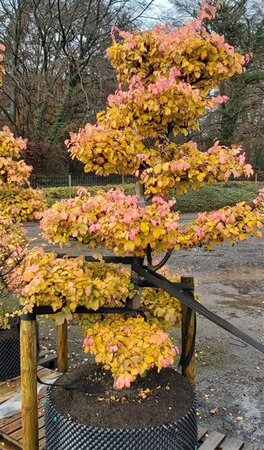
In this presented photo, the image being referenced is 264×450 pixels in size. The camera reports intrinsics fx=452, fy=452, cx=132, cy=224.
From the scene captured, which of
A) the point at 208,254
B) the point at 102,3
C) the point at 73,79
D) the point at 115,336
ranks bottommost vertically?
the point at 208,254

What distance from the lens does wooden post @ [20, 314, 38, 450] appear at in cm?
223

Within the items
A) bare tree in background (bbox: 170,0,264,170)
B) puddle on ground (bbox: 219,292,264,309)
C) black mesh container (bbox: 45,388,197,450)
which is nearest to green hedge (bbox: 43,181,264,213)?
bare tree in background (bbox: 170,0,264,170)

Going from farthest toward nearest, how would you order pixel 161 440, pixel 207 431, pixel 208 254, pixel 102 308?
pixel 208 254
pixel 207 431
pixel 102 308
pixel 161 440

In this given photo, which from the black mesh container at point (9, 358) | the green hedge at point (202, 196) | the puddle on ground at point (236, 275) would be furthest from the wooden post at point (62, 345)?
the green hedge at point (202, 196)

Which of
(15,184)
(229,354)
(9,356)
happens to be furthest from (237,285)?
(15,184)

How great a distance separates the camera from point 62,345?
3314 mm

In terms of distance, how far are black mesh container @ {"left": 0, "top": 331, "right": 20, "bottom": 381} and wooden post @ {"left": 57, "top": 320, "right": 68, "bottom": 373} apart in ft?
1.07

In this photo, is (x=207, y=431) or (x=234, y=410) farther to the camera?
(x=234, y=410)

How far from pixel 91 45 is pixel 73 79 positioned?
1460 millimetres

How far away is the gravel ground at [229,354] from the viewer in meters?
3.14

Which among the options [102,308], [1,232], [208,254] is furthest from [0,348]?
[208,254]

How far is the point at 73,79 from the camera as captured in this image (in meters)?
17.8

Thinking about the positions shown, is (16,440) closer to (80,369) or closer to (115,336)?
(80,369)

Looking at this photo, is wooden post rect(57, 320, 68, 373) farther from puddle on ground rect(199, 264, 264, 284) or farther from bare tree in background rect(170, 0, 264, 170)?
bare tree in background rect(170, 0, 264, 170)
